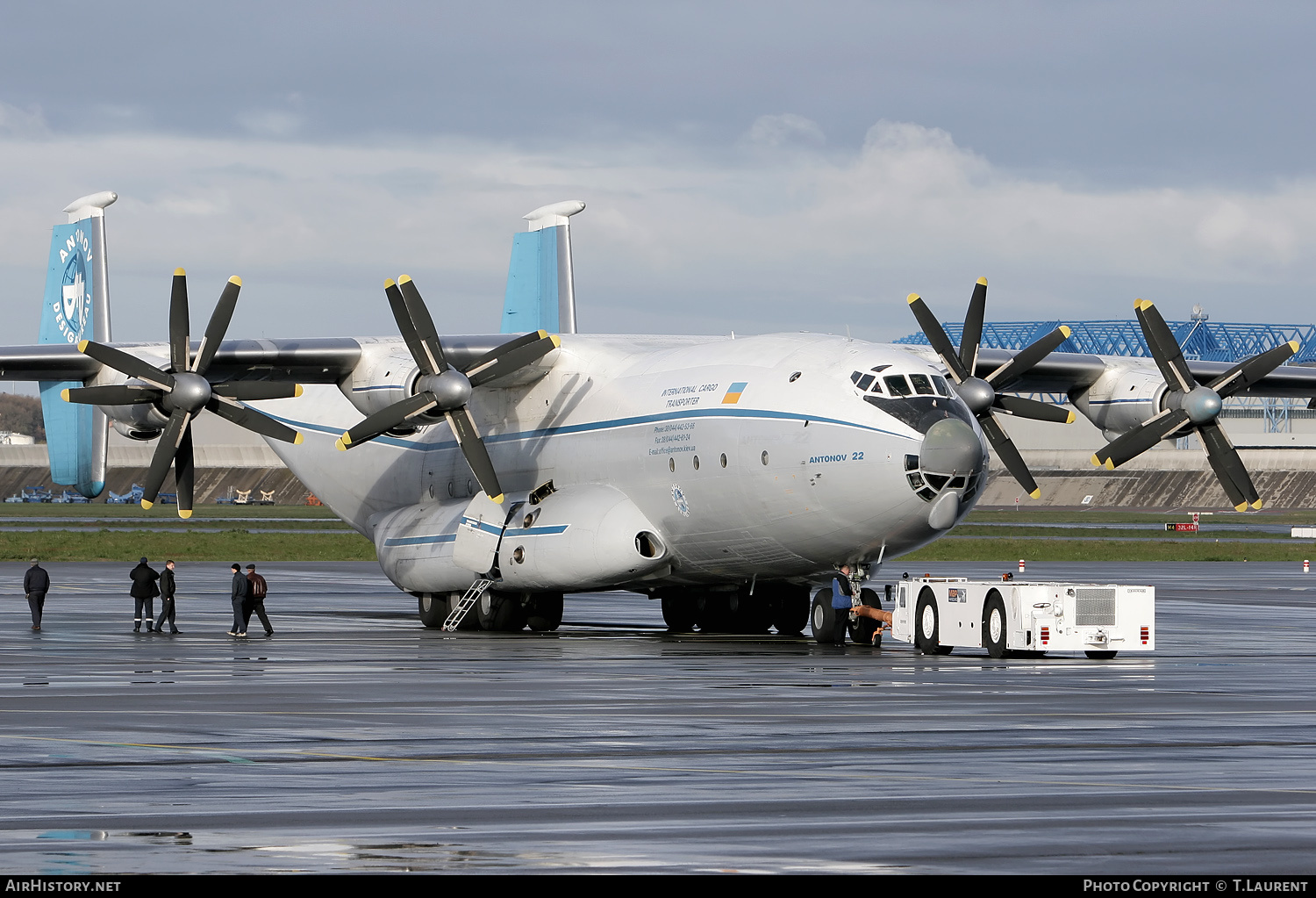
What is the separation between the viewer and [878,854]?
9297 mm

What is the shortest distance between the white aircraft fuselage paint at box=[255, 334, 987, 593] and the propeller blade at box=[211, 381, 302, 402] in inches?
183

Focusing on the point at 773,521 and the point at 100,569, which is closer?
the point at 773,521

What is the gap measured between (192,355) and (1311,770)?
857 inches

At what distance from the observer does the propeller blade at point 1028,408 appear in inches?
1202

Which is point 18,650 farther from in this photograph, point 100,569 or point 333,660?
point 100,569

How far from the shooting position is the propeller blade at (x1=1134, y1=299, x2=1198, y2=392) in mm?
30516

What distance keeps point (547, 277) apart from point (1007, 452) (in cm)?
1465

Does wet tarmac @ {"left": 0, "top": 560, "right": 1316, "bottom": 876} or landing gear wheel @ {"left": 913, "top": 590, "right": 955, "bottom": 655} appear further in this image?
Result: landing gear wheel @ {"left": 913, "top": 590, "right": 955, "bottom": 655}

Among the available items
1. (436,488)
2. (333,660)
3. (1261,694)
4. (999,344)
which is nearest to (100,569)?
(436,488)

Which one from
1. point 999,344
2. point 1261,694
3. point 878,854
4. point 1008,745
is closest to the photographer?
point 878,854

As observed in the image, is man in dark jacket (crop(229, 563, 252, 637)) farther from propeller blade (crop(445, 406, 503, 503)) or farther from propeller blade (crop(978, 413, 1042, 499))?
propeller blade (crop(978, 413, 1042, 499))

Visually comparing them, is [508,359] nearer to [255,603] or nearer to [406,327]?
[406,327]

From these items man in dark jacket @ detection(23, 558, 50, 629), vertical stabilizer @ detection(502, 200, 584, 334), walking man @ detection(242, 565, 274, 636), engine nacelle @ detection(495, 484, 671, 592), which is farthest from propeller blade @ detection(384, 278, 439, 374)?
vertical stabilizer @ detection(502, 200, 584, 334)

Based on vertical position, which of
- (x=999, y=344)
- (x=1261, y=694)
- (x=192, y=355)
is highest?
(x=999, y=344)
